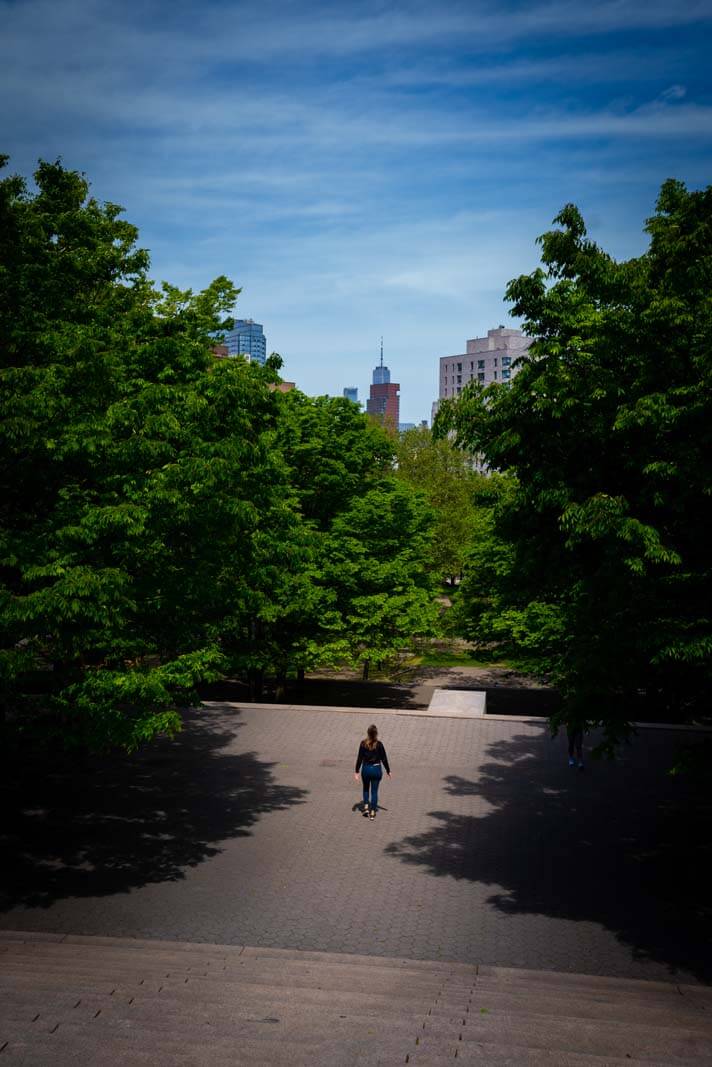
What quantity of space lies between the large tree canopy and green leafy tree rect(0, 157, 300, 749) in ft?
12.6

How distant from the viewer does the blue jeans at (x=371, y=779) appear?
16062 millimetres

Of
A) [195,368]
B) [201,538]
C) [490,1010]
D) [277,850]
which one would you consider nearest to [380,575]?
[195,368]

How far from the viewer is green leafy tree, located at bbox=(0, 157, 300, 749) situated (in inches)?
417

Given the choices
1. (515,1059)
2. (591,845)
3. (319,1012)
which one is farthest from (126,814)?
(515,1059)

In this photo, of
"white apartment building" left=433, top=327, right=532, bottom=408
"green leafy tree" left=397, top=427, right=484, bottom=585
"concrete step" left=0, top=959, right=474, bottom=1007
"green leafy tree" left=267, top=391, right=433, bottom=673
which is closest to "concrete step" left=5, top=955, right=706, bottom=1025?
"concrete step" left=0, top=959, right=474, bottom=1007

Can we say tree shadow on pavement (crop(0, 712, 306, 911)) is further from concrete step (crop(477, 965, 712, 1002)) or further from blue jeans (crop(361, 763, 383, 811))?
concrete step (crop(477, 965, 712, 1002))

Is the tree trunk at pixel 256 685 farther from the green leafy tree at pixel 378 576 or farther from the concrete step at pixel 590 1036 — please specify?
the concrete step at pixel 590 1036

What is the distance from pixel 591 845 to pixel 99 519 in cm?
1008

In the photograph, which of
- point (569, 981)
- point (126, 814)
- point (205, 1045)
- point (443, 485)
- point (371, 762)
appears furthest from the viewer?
point (443, 485)

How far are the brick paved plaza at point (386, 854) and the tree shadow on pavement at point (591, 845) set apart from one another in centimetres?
5

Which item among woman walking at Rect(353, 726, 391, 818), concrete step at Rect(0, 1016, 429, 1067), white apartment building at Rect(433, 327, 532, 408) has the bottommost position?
concrete step at Rect(0, 1016, 429, 1067)

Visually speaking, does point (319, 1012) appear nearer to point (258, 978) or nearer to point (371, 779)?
point (258, 978)

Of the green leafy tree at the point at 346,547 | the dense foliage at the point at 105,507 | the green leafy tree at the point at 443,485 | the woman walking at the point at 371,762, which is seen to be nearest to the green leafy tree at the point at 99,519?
the dense foliage at the point at 105,507

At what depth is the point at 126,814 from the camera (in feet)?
53.7
